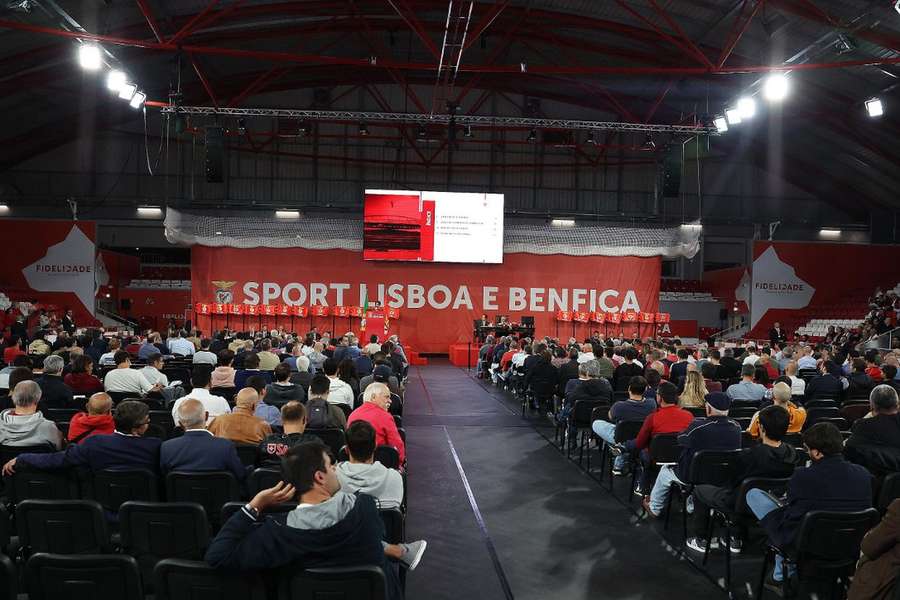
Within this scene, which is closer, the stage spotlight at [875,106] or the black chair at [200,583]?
the black chair at [200,583]

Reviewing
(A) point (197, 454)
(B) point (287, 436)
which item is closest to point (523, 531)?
(B) point (287, 436)

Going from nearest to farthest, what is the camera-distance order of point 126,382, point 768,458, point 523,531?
1. point 768,458
2. point 523,531
3. point 126,382

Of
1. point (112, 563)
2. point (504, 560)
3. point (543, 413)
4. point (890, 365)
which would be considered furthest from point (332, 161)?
point (112, 563)

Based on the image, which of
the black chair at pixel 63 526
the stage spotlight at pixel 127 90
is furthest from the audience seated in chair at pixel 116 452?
the stage spotlight at pixel 127 90

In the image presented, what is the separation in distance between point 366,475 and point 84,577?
133cm

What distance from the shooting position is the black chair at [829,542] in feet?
11.0

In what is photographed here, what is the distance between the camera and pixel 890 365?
25.6 ft

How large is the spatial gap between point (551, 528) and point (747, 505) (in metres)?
1.52

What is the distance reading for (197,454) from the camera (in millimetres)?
3777

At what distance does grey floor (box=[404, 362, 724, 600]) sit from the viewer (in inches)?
159

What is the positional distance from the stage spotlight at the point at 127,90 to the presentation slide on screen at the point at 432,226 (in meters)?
7.76

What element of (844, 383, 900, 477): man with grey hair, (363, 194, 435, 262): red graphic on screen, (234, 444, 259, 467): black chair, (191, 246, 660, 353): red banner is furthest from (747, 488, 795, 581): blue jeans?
(191, 246, 660, 353): red banner

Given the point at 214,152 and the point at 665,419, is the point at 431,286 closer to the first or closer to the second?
the point at 214,152

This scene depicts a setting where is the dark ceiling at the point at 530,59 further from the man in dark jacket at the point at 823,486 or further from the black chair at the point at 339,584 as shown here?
the black chair at the point at 339,584
